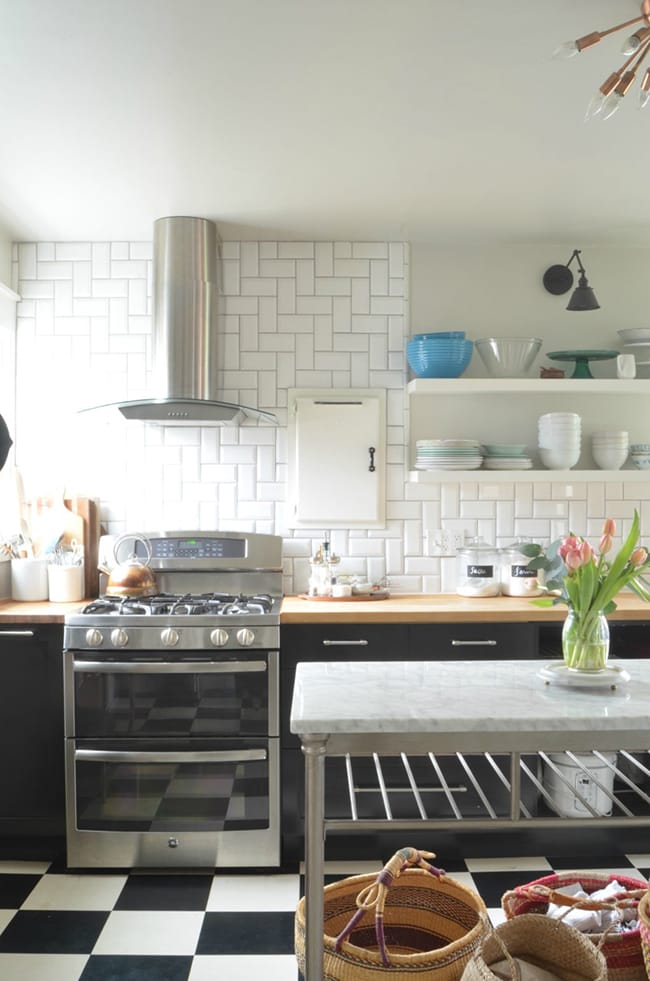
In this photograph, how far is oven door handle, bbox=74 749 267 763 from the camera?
11.4 ft

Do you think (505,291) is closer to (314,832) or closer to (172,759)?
(172,759)

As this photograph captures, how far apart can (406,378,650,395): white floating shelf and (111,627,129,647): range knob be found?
176 centimetres

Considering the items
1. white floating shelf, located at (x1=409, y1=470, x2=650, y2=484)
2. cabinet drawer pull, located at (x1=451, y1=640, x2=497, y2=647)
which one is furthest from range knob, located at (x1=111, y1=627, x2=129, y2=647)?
white floating shelf, located at (x1=409, y1=470, x2=650, y2=484)

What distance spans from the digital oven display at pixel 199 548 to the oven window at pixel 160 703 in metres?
→ 0.79

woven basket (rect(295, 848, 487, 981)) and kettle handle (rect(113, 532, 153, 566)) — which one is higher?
kettle handle (rect(113, 532, 153, 566))

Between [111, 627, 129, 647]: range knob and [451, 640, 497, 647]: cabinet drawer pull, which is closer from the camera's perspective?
[111, 627, 129, 647]: range knob

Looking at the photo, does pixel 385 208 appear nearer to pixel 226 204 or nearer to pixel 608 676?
pixel 226 204

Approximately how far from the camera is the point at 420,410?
4410 mm

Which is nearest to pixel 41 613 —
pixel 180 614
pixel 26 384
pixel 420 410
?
pixel 180 614

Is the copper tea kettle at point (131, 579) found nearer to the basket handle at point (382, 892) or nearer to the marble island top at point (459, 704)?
the marble island top at point (459, 704)

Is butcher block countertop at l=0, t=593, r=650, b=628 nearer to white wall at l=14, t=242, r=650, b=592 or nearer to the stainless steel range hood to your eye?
white wall at l=14, t=242, r=650, b=592

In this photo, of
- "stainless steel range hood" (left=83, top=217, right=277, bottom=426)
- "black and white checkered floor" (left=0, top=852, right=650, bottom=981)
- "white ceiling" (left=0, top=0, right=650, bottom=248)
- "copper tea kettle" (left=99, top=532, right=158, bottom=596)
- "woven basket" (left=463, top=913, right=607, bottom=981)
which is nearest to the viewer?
"woven basket" (left=463, top=913, right=607, bottom=981)

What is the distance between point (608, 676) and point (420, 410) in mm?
2530

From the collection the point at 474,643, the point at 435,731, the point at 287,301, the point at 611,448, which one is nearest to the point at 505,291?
the point at 611,448
